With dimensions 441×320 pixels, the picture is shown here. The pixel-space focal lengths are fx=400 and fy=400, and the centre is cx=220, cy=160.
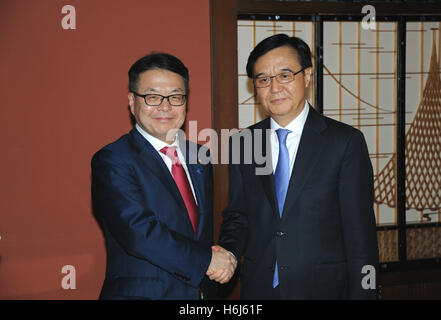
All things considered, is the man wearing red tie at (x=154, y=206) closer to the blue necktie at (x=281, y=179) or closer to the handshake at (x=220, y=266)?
the handshake at (x=220, y=266)

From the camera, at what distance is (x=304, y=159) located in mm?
1813

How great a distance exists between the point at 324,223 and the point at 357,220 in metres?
0.14

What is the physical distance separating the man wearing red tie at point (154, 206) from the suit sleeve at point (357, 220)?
21.6 inches

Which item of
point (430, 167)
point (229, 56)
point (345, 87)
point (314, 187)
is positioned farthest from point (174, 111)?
point (430, 167)

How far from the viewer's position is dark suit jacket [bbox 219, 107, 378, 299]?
177cm

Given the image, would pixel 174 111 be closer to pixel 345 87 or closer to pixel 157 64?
pixel 157 64

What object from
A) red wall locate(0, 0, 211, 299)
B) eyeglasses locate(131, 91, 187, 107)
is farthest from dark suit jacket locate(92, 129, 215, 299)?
red wall locate(0, 0, 211, 299)

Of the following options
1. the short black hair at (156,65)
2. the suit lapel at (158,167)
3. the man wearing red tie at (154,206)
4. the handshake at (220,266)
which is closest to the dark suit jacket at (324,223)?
the handshake at (220,266)

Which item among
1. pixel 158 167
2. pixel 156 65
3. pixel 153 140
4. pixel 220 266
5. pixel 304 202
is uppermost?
pixel 156 65

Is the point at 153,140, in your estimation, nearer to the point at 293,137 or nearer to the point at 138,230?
the point at 138,230

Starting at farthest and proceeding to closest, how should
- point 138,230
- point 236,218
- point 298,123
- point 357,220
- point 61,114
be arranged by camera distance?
point 61,114 → point 236,218 → point 298,123 → point 357,220 → point 138,230

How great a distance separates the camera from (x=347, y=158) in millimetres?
1785

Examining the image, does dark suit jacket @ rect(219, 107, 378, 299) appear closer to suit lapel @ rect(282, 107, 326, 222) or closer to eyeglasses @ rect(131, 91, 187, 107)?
suit lapel @ rect(282, 107, 326, 222)

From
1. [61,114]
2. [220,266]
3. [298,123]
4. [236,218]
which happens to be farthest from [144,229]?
[61,114]
